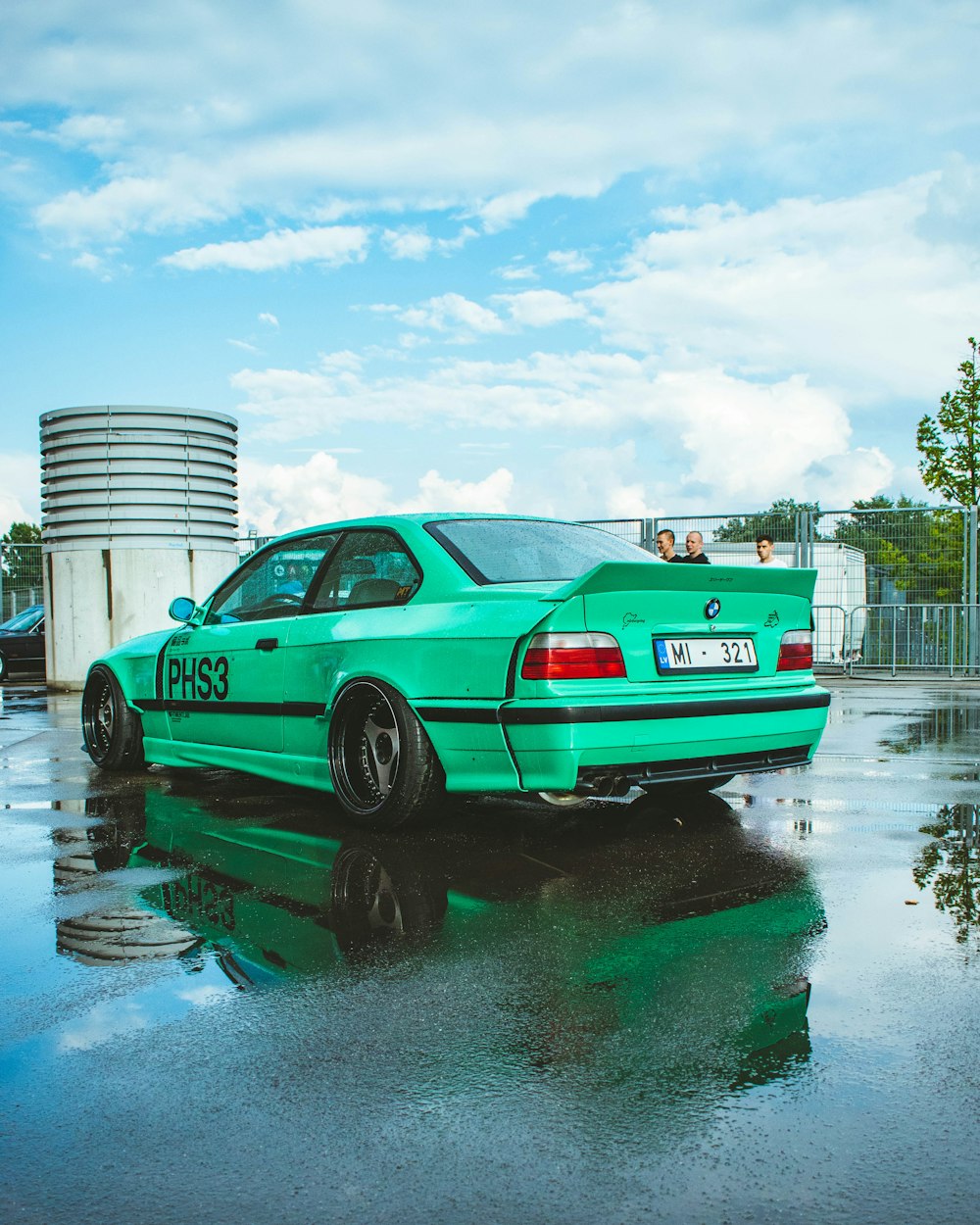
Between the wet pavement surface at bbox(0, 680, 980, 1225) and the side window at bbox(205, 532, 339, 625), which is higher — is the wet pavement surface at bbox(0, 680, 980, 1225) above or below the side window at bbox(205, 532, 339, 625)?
below

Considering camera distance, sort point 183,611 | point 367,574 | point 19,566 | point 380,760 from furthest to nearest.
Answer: point 19,566
point 183,611
point 367,574
point 380,760

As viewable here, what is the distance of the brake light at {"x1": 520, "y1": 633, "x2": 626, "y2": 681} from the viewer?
190 inches

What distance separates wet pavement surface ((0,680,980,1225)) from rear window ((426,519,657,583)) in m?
1.15

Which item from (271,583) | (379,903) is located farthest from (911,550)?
(379,903)

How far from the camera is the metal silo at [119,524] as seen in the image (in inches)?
653

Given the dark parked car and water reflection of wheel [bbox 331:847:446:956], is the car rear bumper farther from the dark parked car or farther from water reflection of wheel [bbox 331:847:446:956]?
the dark parked car

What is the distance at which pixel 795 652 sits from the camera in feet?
19.1

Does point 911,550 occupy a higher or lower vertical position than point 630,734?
higher

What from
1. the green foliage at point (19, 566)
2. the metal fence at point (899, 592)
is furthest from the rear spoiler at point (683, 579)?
the green foliage at point (19, 566)

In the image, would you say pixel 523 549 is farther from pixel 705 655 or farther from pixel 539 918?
pixel 539 918

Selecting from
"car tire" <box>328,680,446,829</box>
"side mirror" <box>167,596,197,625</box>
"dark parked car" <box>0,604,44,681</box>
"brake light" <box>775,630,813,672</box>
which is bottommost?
"dark parked car" <box>0,604,44,681</box>

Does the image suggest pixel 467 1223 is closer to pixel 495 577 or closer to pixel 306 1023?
pixel 306 1023

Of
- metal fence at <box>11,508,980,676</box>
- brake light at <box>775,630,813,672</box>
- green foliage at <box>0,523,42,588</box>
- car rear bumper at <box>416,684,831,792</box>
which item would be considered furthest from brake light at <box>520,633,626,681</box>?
green foliage at <box>0,523,42,588</box>

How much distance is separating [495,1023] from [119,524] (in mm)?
14577
